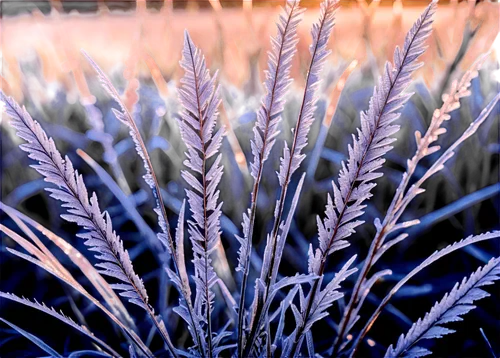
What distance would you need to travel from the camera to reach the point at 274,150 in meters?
0.45

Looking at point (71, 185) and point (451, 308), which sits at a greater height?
point (71, 185)

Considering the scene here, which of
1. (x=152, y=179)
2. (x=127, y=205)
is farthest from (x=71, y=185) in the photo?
(x=127, y=205)

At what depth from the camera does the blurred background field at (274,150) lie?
1.41 ft

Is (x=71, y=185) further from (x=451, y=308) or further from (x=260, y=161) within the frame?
(x=451, y=308)

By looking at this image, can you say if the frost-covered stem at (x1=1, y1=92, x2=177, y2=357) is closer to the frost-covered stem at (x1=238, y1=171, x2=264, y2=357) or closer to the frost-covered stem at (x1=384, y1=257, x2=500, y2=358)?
the frost-covered stem at (x1=238, y1=171, x2=264, y2=357)

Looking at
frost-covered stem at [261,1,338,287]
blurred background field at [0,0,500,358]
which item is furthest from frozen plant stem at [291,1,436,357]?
blurred background field at [0,0,500,358]

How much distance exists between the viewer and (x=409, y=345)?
321 millimetres

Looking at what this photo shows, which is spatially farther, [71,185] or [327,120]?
[327,120]

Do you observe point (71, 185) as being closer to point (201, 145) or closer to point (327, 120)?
point (201, 145)

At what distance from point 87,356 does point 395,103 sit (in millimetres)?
390

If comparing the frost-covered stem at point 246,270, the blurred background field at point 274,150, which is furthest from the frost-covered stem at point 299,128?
the blurred background field at point 274,150

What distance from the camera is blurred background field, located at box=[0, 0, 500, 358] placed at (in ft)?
1.41

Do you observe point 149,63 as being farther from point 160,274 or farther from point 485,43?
point 485,43

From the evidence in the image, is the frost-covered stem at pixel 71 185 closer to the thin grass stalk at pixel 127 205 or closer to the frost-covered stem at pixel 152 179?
the frost-covered stem at pixel 152 179
